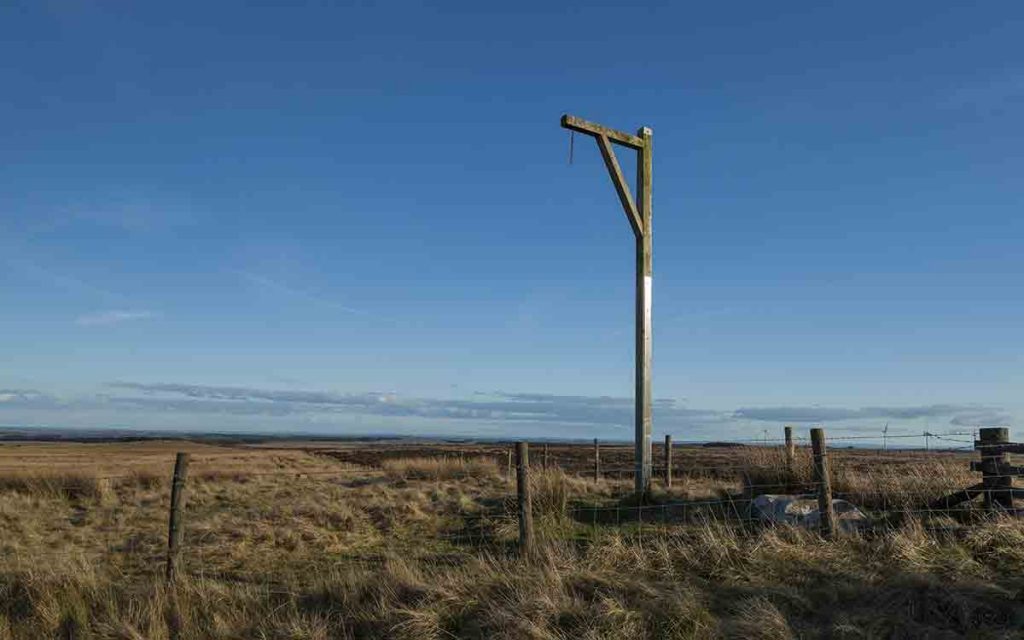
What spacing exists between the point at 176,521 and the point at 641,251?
7876mm

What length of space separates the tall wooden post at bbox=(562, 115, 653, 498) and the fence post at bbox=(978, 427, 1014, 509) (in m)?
4.61

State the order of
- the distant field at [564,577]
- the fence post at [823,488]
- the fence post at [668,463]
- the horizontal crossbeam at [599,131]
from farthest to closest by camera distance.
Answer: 1. the fence post at [668,463]
2. the horizontal crossbeam at [599,131]
3. the fence post at [823,488]
4. the distant field at [564,577]

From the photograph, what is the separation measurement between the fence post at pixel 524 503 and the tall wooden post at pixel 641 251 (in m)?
4.05

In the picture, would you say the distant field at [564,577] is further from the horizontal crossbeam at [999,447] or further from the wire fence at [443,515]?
the horizontal crossbeam at [999,447]

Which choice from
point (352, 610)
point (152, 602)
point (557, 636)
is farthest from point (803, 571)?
point (152, 602)

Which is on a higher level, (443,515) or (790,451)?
(790,451)

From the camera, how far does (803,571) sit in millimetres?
7320

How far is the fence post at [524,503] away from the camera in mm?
8576

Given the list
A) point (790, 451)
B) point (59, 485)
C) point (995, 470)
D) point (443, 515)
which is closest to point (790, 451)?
point (790, 451)

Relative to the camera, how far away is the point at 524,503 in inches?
342

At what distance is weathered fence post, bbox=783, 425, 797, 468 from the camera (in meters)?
12.9

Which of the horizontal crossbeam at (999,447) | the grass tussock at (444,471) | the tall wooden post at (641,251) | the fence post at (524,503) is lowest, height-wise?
the grass tussock at (444,471)

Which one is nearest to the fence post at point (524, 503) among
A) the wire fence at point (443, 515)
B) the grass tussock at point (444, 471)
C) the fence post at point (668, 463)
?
the wire fence at point (443, 515)

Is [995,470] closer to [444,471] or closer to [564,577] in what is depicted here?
[564,577]
